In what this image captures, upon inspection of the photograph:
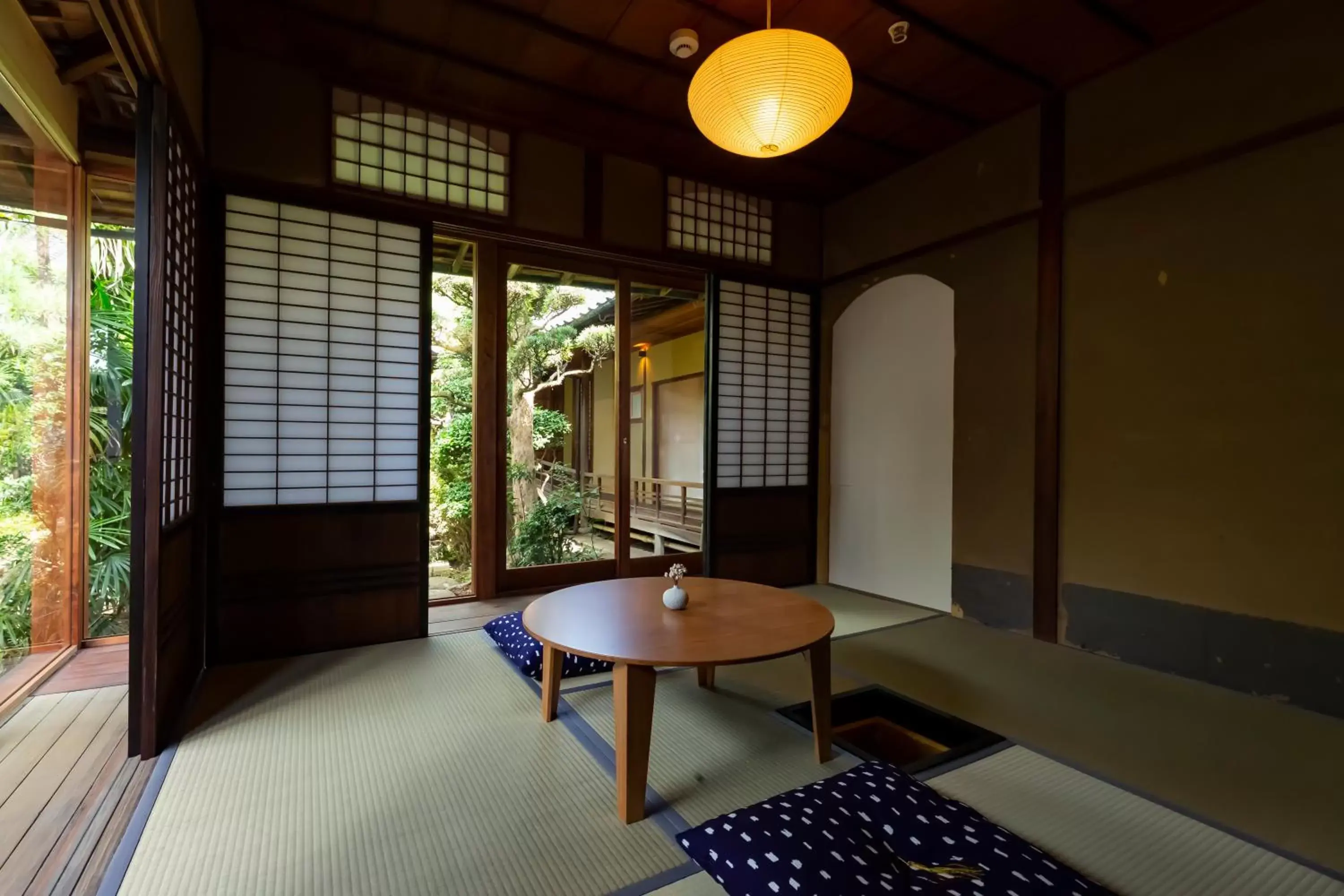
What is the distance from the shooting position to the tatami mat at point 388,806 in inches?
58.0

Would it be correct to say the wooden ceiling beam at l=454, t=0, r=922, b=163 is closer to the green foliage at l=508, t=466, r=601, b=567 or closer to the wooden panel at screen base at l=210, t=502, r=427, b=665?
the wooden panel at screen base at l=210, t=502, r=427, b=665

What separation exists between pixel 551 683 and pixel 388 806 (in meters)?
0.68

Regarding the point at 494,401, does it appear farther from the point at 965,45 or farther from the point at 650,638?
the point at 965,45

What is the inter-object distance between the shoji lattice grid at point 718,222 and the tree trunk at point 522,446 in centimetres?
206

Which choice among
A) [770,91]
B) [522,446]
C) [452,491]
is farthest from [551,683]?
[522,446]

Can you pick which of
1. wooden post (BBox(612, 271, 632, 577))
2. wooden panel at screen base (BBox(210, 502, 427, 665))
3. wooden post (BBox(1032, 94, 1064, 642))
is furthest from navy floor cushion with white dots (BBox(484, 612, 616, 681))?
wooden post (BBox(1032, 94, 1064, 642))

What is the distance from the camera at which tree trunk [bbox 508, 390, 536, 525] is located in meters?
5.43

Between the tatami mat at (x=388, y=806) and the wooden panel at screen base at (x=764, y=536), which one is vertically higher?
the wooden panel at screen base at (x=764, y=536)

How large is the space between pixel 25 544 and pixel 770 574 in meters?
4.26

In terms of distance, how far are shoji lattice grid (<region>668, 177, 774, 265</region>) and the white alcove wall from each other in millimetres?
929

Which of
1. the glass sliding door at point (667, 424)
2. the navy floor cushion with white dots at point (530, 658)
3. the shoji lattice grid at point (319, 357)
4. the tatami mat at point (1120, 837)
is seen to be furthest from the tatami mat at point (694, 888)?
the glass sliding door at point (667, 424)

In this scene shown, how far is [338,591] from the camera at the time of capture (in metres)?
3.19

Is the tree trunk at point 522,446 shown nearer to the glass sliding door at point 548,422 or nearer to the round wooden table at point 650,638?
the glass sliding door at point 548,422

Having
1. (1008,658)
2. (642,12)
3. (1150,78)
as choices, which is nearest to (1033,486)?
(1008,658)
